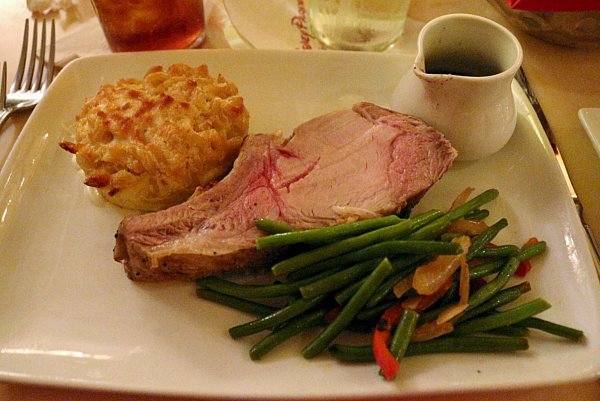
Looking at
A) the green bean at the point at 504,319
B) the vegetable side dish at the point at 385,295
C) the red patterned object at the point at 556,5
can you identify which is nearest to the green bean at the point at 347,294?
the vegetable side dish at the point at 385,295

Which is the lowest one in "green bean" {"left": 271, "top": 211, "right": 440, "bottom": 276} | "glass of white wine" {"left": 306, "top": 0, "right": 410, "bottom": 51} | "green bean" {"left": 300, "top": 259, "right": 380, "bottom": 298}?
"green bean" {"left": 300, "top": 259, "right": 380, "bottom": 298}

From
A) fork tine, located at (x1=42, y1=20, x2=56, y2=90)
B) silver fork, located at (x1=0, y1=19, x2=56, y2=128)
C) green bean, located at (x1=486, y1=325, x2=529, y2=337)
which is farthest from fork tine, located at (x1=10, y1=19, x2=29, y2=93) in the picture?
green bean, located at (x1=486, y1=325, x2=529, y2=337)

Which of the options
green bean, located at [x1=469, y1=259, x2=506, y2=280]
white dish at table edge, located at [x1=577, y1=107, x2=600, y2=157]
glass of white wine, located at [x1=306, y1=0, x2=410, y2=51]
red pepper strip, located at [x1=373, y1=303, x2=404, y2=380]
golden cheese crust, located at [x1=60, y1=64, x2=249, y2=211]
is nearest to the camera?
red pepper strip, located at [x1=373, y1=303, x2=404, y2=380]

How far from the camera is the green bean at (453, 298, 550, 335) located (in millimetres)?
1532

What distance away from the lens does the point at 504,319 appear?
5.03ft

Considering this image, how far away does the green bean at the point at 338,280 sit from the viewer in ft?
5.08

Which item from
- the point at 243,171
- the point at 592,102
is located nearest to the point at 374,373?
the point at 243,171

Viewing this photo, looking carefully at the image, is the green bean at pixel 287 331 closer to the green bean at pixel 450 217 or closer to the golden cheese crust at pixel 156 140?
the green bean at pixel 450 217

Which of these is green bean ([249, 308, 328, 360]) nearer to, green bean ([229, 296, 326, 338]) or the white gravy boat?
green bean ([229, 296, 326, 338])

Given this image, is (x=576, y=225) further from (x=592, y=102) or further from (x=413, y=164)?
(x=592, y=102)

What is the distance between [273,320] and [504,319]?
0.73m

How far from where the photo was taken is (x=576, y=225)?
1.78 metres

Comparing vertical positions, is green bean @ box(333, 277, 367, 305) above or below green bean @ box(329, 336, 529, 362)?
above

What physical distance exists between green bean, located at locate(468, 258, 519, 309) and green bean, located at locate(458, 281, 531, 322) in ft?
0.07
